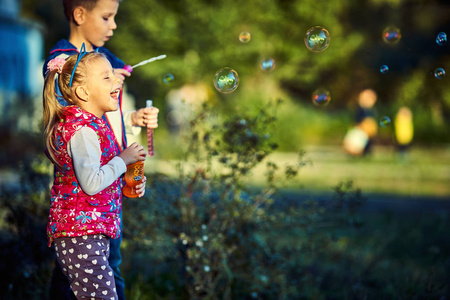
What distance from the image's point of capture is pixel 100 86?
2490 millimetres

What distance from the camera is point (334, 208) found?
13.1 ft

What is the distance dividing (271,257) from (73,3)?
6.74 ft

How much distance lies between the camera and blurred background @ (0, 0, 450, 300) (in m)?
3.74

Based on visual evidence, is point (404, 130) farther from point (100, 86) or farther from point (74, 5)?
point (100, 86)

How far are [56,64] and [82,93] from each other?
0.25 meters

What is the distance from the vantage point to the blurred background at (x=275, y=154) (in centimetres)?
374

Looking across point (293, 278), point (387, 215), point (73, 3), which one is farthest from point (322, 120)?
point (73, 3)

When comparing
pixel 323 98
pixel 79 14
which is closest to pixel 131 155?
pixel 79 14

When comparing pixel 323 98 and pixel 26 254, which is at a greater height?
pixel 323 98

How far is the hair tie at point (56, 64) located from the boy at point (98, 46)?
5.3 inches

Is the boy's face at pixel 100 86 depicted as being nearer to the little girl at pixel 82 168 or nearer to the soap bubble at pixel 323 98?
the little girl at pixel 82 168

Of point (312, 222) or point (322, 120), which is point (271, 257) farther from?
point (322, 120)

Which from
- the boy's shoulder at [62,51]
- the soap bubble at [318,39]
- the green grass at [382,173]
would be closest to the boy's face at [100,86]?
the boy's shoulder at [62,51]

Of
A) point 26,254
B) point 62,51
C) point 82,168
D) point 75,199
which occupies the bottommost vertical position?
point 26,254
